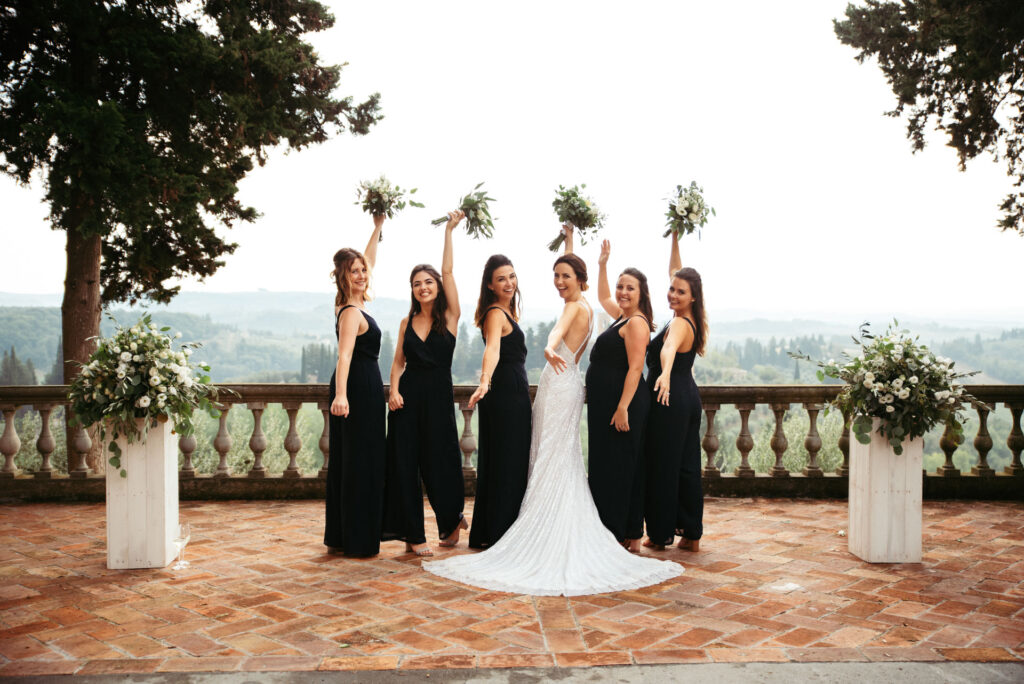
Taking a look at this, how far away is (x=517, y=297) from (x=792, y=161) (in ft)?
57.2

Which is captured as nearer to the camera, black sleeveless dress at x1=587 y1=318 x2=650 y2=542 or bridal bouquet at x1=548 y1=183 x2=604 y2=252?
black sleeveless dress at x1=587 y1=318 x2=650 y2=542

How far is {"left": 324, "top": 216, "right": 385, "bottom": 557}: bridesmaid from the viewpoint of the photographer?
5453 millimetres

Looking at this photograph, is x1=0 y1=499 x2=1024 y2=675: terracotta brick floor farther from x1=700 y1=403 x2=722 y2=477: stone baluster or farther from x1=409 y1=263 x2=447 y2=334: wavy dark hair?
x1=409 y1=263 x2=447 y2=334: wavy dark hair

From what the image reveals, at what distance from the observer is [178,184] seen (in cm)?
929

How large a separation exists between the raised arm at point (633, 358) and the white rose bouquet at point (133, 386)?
300cm

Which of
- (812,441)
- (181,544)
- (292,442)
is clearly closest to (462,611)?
(181,544)

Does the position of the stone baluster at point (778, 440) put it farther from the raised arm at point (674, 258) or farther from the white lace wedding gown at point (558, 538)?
the white lace wedding gown at point (558, 538)

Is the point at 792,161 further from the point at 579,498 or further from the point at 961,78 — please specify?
the point at 579,498

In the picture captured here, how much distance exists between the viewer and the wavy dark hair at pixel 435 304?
18.4ft

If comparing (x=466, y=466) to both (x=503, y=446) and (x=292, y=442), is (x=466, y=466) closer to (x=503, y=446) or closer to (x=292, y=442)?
(x=292, y=442)

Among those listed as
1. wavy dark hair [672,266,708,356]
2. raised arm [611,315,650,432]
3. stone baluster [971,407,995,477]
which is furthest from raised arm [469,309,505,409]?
stone baluster [971,407,995,477]

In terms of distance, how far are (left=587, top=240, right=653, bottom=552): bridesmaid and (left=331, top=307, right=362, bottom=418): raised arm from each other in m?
1.75

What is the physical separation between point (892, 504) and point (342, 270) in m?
4.21

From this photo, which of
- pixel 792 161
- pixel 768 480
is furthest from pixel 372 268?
pixel 792 161
